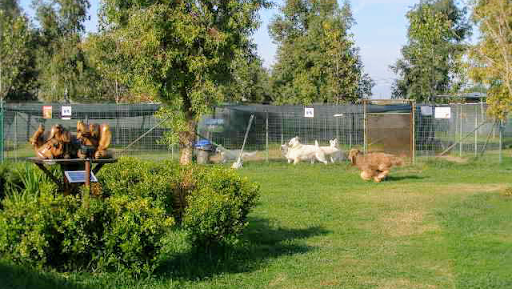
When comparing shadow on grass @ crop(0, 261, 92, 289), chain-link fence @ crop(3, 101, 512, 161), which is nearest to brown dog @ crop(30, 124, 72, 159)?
shadow on grass @ crop(0, 261, 92, 289)

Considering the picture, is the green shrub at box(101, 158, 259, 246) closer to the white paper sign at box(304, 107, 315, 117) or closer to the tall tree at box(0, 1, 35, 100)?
the white paper sign at box(304, 107, 315, 117)

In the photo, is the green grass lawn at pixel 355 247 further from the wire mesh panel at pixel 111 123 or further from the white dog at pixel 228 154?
the wire mesh panel at pixel 111 123

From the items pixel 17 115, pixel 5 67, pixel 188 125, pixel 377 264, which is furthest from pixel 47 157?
pixel 5 67

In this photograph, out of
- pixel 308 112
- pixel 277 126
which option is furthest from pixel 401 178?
pixel 277 126

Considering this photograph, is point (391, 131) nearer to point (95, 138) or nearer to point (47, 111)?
A: point (47, 111)

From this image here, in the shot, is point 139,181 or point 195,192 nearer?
point 195,192

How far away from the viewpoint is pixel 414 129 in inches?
947

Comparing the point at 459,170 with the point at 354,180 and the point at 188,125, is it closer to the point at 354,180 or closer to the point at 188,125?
the point at 354,180

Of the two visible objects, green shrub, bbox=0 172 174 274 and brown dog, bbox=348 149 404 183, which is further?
brown dog, bbox=348 149 404 183

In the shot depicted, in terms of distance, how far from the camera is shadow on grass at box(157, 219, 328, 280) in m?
7.99

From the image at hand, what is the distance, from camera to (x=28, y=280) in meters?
6.91

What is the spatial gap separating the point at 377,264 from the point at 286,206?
17.0 ft

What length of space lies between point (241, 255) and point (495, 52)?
28.4 ft

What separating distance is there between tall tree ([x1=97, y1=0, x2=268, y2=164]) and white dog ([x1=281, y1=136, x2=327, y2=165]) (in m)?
5.20
